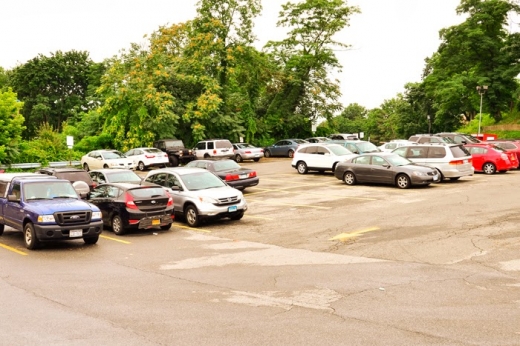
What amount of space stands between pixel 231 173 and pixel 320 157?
872 cm

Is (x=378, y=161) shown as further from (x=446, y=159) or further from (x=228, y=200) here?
(x=228, y=200)

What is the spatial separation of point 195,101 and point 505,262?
38509mm

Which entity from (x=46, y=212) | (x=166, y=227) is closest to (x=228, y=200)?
(x=166, y=227)

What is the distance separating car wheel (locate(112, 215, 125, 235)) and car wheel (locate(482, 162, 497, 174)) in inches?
824

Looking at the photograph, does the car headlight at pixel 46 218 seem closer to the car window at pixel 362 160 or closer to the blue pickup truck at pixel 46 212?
the blue pickup truck at pixel 46 212

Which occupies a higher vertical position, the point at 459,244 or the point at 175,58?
the point at 175,58

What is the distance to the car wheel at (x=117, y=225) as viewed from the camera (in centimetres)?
1648

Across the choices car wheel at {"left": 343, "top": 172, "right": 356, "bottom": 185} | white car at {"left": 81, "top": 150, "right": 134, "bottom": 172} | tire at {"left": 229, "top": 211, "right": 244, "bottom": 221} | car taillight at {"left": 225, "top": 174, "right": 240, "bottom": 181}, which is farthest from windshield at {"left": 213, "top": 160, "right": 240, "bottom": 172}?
white car at {"left": 81, "top": 150, "right": 134, "bottom": 172}

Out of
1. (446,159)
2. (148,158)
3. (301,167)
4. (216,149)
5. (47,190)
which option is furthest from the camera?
(216,149)

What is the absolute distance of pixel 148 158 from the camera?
38.2 metres

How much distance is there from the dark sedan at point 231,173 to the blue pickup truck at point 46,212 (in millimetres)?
9236

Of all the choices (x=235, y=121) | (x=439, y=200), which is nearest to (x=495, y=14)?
(x=235, y=121)

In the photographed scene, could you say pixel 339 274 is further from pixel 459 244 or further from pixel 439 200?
pixel 439 200

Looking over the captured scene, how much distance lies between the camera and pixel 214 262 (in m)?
12.3
